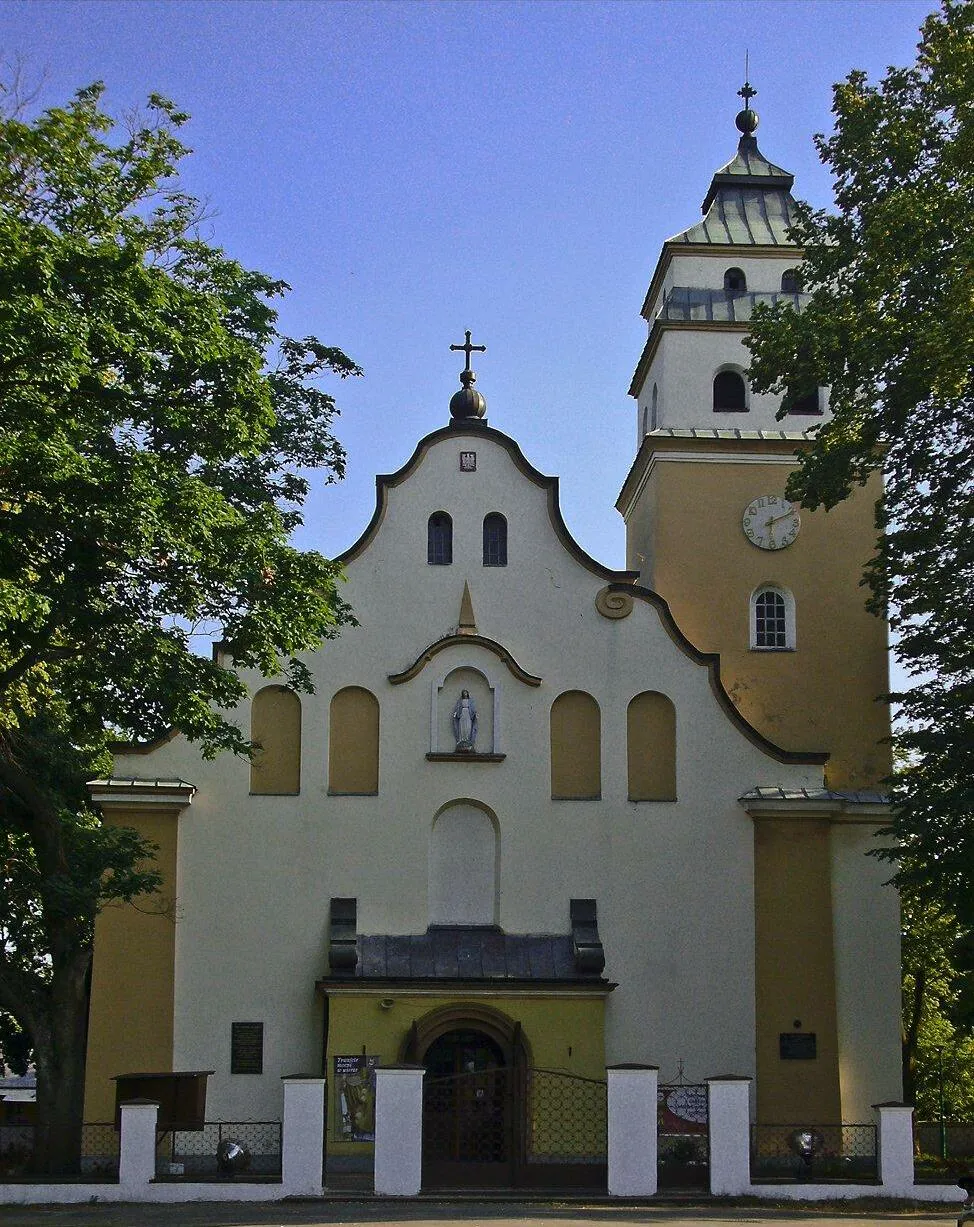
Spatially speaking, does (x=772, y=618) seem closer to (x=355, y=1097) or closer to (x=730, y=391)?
(x=730, y=391)

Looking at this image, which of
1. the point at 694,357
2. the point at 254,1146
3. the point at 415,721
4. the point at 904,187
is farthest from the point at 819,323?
the point at 254,1146

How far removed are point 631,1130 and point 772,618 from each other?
11.2m

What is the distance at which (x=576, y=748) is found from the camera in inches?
1113

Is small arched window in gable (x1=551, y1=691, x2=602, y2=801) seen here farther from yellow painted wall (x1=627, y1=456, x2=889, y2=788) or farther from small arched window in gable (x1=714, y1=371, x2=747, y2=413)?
small arched window in gable (x1=714, y1=371, x2=747, y2=413)

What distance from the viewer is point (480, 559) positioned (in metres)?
28.7

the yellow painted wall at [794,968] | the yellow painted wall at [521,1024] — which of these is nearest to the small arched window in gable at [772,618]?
the yellow painted wall at [794,968]

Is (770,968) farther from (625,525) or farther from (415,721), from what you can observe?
(625,525)

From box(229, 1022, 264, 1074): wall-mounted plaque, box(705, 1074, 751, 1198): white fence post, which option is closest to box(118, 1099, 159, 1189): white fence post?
box(229, 1022, 264, 1074): wall-mounted plaque

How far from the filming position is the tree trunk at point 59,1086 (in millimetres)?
25594

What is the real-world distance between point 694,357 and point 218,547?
12.6 metres

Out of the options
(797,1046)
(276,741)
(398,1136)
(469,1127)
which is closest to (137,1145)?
(398,1136)

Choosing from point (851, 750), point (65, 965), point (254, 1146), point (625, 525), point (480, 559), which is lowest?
point (254, 1146)

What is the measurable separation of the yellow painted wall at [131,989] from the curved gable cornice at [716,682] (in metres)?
8.67

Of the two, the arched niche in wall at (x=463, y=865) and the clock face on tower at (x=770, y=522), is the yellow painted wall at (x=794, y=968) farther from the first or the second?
the clock face on tower at (x=770, y=522)
